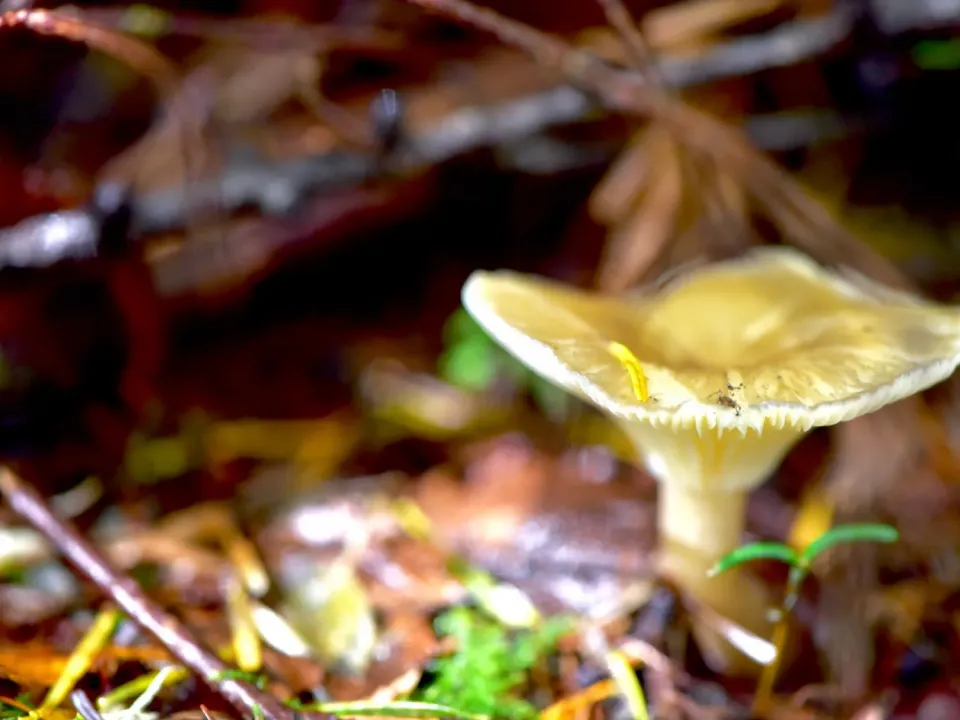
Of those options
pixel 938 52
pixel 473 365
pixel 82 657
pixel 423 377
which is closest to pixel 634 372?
pixel 82 657

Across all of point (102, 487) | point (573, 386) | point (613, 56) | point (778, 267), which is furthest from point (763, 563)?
point (102, 487)

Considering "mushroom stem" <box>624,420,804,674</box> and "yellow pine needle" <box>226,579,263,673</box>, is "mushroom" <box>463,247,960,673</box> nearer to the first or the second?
"mushroom stem" <box>624,420,804,674</box>

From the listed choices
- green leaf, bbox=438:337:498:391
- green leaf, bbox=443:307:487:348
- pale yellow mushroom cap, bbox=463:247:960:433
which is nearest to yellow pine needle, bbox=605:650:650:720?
pale yellow mushroom cap, bbox=463:247:960:433

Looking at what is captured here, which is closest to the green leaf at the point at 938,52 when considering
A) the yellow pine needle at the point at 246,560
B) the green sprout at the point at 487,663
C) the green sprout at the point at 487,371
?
the green sprout at the point at 487,371

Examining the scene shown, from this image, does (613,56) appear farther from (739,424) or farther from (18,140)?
(18,140)

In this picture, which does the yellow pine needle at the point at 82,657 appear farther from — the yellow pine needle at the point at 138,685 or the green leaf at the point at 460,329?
the green leaf at the point at 460,329

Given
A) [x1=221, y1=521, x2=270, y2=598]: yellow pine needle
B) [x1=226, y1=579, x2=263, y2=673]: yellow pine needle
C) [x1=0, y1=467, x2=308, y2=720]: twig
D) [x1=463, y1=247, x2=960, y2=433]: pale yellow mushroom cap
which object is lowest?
[x1=221, y1=521, x2=270, y2=598]: yellow pine needle
